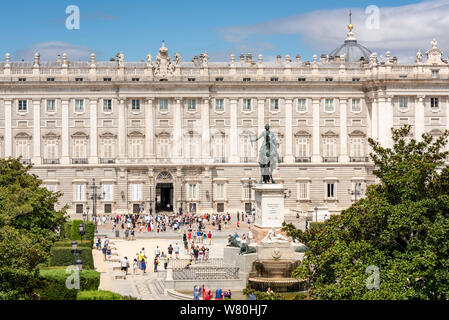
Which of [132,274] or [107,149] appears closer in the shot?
[132,274]

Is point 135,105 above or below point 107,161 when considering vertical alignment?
above

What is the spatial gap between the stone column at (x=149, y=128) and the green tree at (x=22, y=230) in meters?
30.6

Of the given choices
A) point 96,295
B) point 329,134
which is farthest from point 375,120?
point 96,295

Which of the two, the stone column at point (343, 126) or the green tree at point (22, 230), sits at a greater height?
the stone column at point (343, 126)

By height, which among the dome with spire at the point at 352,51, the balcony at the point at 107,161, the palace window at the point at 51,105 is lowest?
the balcony at the point at 107,161

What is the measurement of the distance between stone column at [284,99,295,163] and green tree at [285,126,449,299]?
59199 mm

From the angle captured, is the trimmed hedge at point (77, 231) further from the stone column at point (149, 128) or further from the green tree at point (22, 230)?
the stone column at point (149, 128)

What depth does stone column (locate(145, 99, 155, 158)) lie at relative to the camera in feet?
288

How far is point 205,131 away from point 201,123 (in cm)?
103

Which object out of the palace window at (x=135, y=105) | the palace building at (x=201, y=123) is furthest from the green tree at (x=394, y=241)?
the palace window at (x=135, y=105)

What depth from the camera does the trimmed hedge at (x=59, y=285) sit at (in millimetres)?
34713

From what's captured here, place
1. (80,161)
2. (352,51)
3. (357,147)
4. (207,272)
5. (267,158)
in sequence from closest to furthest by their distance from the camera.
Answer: (207,272)
(267,158)
(80,161)
(357,147)
(352,51)

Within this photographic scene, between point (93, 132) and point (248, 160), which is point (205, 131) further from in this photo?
point (93, 132)

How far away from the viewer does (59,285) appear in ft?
116
